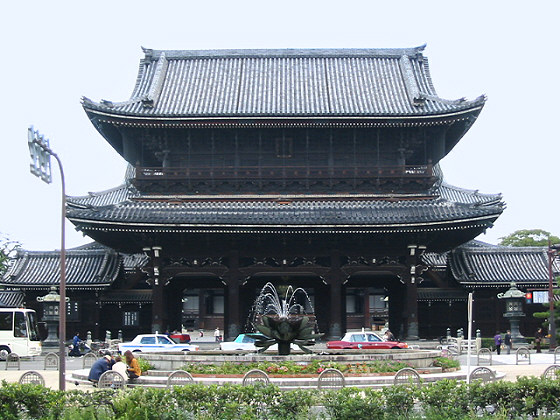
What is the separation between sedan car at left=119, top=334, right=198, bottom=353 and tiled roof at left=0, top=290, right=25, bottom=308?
51.5 ft

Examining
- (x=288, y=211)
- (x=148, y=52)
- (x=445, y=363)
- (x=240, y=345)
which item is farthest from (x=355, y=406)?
(x=148, y=52)

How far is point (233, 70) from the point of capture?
5116 cm

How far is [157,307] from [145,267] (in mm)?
2540

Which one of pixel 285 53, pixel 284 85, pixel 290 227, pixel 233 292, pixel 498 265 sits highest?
pixel 285 53

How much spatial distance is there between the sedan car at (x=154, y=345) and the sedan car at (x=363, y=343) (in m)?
7.26

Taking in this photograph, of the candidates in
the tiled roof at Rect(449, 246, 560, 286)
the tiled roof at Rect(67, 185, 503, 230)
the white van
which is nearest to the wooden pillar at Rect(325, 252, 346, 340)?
the tiled roof at Rect(67, 185, 503, 230)

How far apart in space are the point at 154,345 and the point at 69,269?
1361 centimetres

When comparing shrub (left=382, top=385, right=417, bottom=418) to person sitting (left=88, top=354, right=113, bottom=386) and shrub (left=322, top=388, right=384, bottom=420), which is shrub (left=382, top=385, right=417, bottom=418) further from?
person sitting (left=88, top=354, right=113, bottom=386)

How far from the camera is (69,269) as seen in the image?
50219 mm

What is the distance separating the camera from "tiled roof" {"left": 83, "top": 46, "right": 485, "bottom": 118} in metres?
44.8

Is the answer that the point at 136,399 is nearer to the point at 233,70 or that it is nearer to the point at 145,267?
the point at 145,267

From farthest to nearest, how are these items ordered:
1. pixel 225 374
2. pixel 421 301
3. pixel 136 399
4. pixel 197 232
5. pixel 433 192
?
pixel 421 301 < pixel 433 192 < pixel 197 232 < pixel 225 374 < pixel 136 399

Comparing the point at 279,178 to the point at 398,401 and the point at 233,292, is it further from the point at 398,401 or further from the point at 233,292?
the point at 398,401

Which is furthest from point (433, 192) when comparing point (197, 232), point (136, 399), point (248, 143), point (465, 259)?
point (136, 399)
